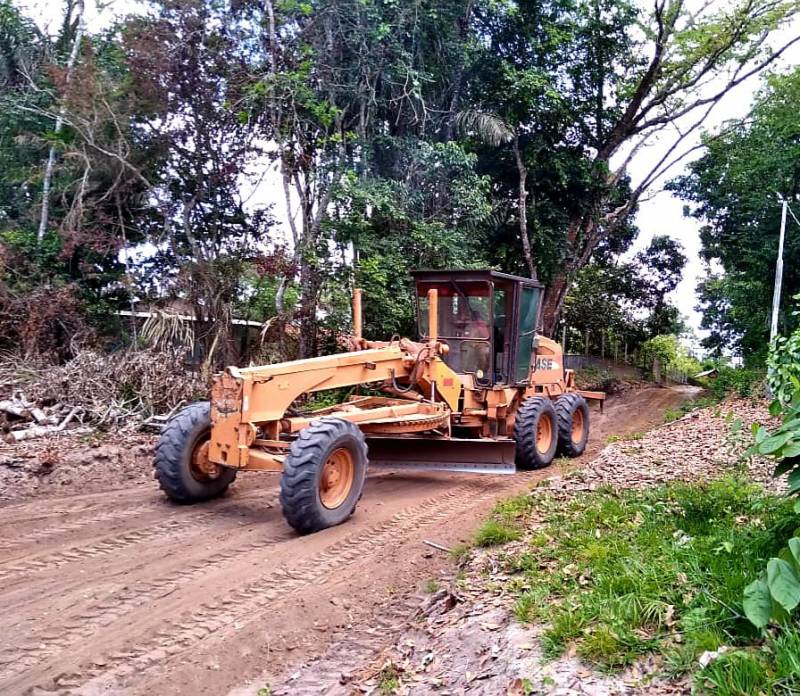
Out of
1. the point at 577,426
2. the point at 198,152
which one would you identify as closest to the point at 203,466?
the point at 577,426

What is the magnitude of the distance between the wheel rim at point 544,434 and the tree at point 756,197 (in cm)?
1181

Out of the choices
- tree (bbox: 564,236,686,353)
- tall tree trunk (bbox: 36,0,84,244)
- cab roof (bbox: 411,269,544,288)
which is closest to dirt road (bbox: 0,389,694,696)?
cab roof (bbox: 411,269,544,288)

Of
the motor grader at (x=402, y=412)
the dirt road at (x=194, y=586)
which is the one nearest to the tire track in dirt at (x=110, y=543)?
the dirt road at (x=194, y=586)

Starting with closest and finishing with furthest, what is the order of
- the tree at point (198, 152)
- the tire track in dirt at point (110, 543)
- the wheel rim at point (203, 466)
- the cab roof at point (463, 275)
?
the tire track in dirt at point (110, 543)
the wheel rim at point (203, 466)
the cab roof at point (463, 275)
the tree at point (198, 152)

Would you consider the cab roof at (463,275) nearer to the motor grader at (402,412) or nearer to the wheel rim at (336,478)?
the motor grader at (402,412)

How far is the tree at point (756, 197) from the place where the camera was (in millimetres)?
17188

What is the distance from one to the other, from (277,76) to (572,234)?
945 centimetres

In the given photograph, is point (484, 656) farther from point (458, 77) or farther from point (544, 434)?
point (458, 77)

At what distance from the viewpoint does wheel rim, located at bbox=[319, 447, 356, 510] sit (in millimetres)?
5582

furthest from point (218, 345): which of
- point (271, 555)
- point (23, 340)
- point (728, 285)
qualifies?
point (728, 285)

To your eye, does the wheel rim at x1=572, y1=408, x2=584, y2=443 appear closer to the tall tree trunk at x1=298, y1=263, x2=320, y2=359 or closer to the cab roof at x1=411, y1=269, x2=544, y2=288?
the cab roof at x1=411, y1=269, x2=544, y2=288

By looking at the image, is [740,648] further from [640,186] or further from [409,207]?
[640,186]

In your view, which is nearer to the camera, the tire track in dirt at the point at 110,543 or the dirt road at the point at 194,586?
the dirt road at the point at 194,586

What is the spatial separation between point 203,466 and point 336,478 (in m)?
1.37
